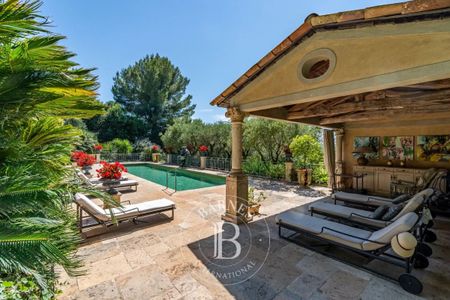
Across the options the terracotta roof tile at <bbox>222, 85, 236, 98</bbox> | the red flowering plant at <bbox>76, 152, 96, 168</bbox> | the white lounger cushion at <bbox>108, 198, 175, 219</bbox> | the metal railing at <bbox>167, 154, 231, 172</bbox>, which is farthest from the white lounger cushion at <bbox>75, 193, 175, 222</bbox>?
the metal railing at <bbox>167, 154, 231, 172</bbox>

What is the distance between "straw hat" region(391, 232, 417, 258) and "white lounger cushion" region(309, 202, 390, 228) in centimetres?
140

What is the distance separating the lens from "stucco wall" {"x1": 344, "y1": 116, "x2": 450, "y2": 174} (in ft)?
22.5

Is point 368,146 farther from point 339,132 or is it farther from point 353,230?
point 353,230

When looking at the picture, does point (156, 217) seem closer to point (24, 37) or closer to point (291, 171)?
point (24, 37)

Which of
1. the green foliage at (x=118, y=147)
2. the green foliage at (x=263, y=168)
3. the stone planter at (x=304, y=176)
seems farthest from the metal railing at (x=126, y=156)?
the stone planter at (x=304, y=176)

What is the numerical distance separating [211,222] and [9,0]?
15.6ft

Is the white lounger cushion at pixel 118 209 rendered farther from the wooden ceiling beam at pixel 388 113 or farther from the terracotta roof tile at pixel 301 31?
the wooden ceiling beam at pixel 388 113

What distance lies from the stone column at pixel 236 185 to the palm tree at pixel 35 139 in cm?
350

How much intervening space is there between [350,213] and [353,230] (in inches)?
39.4

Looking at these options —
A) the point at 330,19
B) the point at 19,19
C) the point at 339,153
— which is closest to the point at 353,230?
the point at 330,19

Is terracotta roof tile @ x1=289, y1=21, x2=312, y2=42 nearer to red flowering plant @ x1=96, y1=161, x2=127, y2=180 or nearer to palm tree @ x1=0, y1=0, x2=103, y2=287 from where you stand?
palm tree @ x1=0, y1=0, x2=103, y2=287

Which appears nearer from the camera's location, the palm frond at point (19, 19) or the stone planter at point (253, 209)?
the palm frond at point (19, 19)

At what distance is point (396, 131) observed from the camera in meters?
7.73

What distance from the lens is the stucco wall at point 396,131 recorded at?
270 inches
